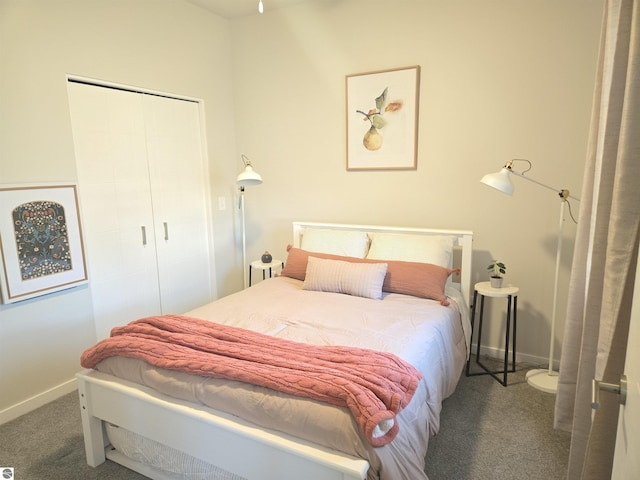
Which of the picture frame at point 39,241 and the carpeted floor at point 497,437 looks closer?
the carpeted floor at point 497,437

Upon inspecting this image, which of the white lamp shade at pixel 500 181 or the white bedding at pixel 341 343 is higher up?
the white lamp shade at pixel 500 181

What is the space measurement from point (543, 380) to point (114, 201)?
325 centimetres

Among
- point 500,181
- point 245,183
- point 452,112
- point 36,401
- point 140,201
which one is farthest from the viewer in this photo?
point 245,183

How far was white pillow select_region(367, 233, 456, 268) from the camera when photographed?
9.48 ft

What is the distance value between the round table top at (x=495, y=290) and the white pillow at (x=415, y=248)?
268 millimetres

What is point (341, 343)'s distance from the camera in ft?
6.63

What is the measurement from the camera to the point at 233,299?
2.77 metres

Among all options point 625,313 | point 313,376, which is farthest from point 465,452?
point 625,313

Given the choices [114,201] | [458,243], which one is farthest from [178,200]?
[458,243]

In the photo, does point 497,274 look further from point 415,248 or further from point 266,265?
point 266,265

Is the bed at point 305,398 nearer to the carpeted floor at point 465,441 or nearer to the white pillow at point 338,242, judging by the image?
the white pillow at point 338,242

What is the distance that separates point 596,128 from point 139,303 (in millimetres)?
3172

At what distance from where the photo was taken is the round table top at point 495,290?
267 centimetres

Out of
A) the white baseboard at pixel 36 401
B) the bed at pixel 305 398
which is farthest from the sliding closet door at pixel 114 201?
the bed at pixel 305 398
